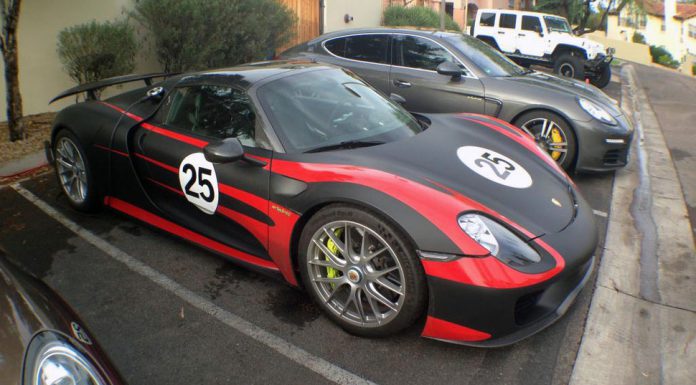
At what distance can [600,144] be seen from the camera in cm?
518

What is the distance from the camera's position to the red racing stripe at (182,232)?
319cm

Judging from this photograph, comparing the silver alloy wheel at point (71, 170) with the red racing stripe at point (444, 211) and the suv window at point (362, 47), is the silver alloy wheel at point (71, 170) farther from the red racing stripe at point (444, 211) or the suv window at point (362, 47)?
the suv window at point (362, 47)

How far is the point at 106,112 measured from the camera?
159 inches

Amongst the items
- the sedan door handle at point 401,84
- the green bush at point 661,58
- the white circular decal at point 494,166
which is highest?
the sedan door handle at point 401,84

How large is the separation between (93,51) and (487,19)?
1234 cm

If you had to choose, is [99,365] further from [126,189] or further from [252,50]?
[252,50]

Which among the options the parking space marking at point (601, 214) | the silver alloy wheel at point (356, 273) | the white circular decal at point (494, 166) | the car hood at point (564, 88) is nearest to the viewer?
the silver alloy wheel at point (356, 273)

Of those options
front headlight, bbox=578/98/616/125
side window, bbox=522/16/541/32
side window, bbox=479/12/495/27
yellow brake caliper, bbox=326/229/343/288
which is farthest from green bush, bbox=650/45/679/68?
yellow brake caliper, bbox=326/229/343/288

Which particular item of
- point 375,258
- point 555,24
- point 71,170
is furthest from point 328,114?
point 555,24

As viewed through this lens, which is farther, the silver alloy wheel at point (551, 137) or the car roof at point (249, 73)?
the silver alloy wheel at point (551, 137)

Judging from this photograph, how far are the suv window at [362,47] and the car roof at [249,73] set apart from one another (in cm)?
257

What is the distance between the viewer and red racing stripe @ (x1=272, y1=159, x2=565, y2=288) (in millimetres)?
2455

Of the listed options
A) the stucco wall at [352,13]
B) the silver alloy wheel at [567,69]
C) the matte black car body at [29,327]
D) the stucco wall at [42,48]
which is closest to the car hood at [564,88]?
the matte black car body at [29,327]

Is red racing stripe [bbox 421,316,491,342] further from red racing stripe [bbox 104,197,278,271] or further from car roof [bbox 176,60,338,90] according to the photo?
car roof [bbox 176,60,338,90]
